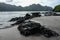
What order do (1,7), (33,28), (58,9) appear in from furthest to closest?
(1,7), (58,9), (33,28)

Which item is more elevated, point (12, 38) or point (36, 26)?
point (36, 26)

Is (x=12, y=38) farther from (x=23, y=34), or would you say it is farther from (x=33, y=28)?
(x=33, y=28)

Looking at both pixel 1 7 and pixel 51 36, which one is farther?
pixel 1 7

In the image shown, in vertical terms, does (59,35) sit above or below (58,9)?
above

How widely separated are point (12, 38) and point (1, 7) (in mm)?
166467

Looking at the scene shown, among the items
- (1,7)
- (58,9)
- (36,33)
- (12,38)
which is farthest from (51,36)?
(1,7)

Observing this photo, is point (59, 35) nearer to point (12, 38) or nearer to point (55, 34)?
point (55, 34)

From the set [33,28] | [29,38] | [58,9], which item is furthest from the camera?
[58,9]

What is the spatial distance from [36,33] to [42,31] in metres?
0.55

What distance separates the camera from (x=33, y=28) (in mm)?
11016

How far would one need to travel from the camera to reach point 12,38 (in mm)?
10633

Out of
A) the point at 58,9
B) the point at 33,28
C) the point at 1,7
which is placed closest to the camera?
the point at 33,28

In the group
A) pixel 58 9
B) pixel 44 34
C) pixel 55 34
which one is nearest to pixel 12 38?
pixel 44 34

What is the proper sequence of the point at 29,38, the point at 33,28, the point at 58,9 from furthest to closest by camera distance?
the point at 58,9 < the point at 33,28 < the point at 29,38
